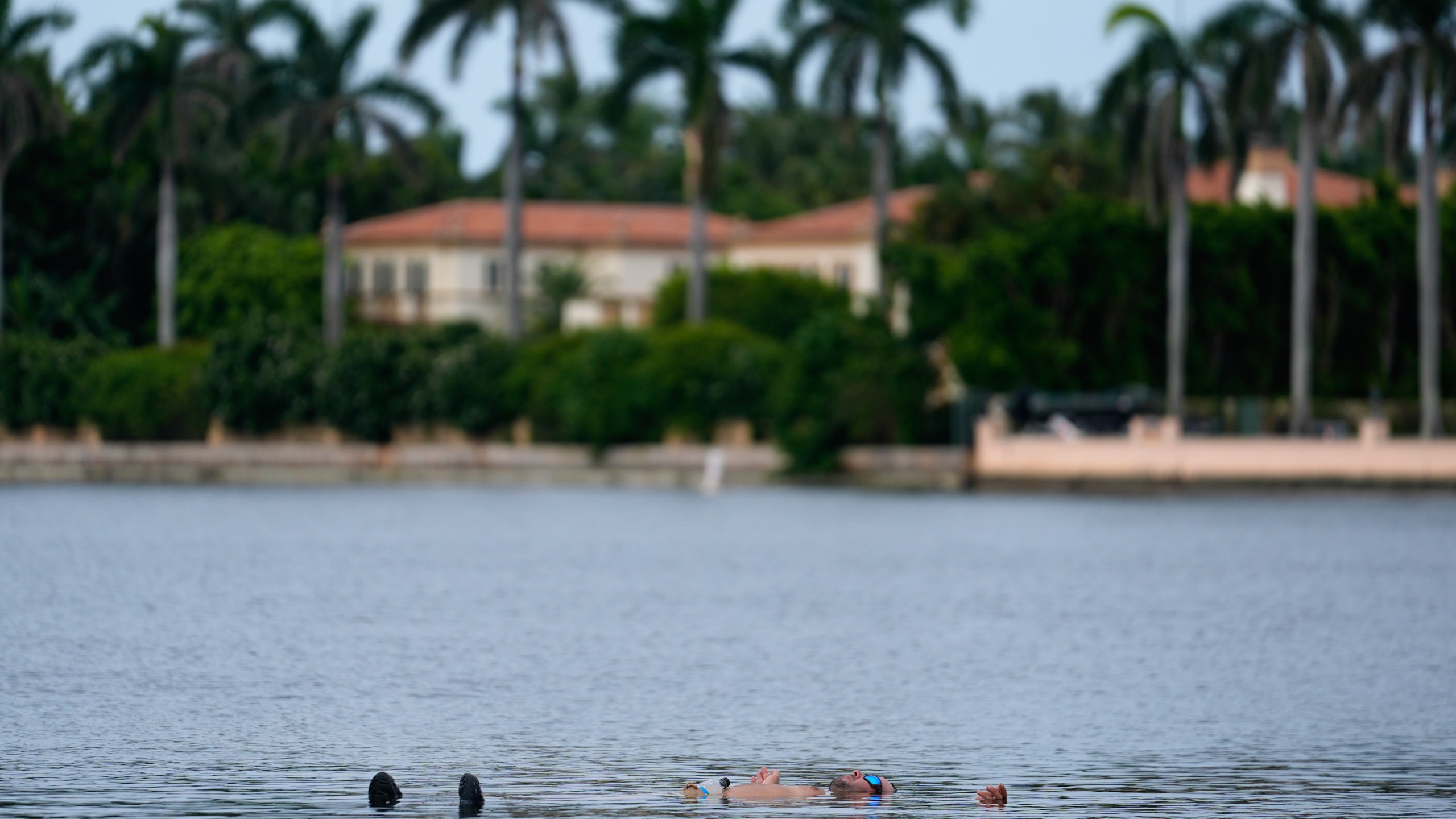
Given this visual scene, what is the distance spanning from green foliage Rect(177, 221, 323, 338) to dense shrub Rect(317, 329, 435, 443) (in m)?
Answer: 15.5

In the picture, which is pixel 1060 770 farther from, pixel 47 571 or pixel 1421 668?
pixel 47 571

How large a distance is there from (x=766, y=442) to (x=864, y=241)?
28.4 metres

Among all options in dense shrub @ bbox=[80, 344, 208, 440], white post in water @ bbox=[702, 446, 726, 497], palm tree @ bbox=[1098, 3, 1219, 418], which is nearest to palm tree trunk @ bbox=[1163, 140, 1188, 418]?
palm tree @ bbox=[1098, 3, 1219, 418]

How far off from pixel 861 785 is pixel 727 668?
927 cm

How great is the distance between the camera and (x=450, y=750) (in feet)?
68.6

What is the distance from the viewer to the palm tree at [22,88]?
78.2 m

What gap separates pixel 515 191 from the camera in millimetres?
73625

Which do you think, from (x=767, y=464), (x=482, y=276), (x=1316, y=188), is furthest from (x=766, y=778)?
(x=482, y=276)

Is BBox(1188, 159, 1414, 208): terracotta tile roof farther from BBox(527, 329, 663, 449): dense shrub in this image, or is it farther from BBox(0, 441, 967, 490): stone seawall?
BBox(527, 329, 663, 449): dense shrub

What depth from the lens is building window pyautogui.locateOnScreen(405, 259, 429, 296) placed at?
343ft

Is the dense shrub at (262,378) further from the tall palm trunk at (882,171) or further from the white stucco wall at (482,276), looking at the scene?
the white stucco wall at (482,276)

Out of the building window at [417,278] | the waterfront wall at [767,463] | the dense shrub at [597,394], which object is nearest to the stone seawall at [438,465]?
the waterfront wall at [767,463]

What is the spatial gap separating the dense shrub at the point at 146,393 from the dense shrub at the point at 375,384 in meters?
4.74

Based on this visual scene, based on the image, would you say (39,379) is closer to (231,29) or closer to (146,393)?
(146,393)
